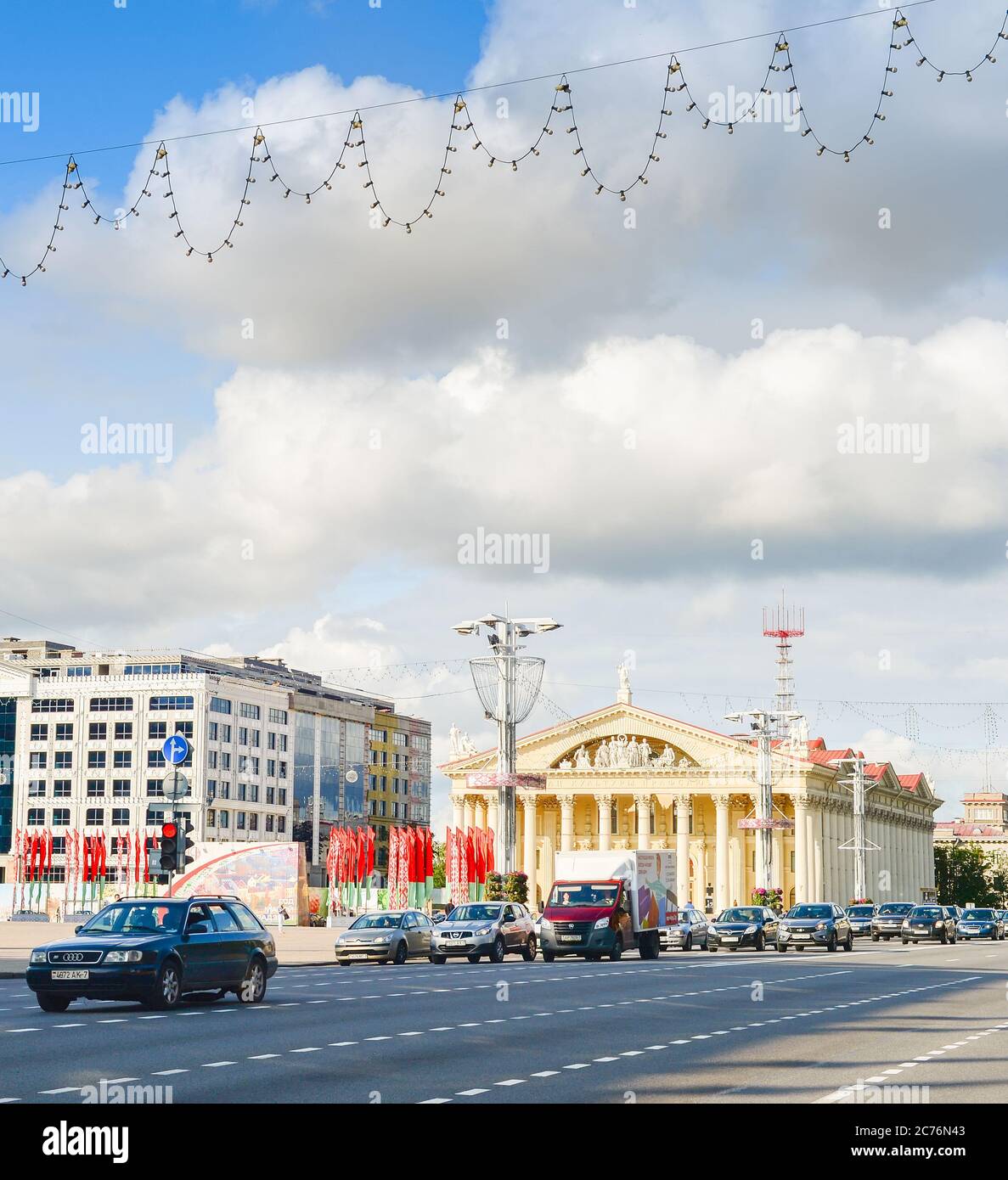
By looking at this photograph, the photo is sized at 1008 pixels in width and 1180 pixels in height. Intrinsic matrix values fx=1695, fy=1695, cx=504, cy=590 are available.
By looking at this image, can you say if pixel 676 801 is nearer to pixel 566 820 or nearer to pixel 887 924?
pixel 566 820

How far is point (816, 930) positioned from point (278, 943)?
18.1m

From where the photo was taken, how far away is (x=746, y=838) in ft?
407

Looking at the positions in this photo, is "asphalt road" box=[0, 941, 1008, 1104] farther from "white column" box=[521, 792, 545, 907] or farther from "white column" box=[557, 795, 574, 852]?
"white column" box=[521, 792, 545, 907]

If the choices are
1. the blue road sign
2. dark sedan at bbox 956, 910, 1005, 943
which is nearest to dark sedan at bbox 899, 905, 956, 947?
dark sedan at bbox 956, 910, 1005, 943

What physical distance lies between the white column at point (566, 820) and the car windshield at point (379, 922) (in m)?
76.0

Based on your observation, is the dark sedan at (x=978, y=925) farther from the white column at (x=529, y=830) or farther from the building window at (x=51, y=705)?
the building window at (x=51, y=705)

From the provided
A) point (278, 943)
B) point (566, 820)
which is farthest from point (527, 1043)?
point (566, 820)

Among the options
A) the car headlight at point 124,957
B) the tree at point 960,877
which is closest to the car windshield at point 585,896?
the car headlight at point 124,957

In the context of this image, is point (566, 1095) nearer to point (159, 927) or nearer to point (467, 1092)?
point (467, 1092)

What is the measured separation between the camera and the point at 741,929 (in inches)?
2260

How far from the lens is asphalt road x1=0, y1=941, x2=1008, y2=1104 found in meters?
14.1

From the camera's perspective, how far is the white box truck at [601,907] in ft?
144
